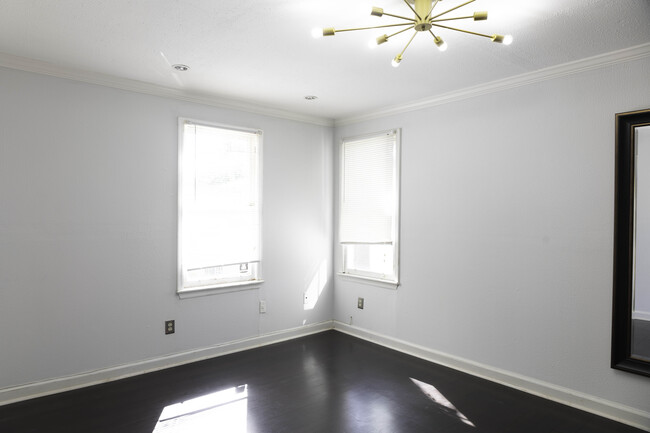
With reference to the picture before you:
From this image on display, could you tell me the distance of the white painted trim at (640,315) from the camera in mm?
2668

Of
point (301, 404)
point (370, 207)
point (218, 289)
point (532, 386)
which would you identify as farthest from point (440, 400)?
point (218, 289)

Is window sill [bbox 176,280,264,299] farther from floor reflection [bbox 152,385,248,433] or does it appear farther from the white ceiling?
the white ceiling

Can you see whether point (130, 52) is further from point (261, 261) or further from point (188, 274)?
point (261, 261)

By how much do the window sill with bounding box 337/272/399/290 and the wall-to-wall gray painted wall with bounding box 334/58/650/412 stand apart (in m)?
0.07

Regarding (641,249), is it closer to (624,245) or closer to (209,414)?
(624,245)

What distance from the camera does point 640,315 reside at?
2.69 metres

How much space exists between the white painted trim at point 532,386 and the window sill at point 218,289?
4.58 feet

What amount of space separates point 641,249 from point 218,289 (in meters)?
3.35

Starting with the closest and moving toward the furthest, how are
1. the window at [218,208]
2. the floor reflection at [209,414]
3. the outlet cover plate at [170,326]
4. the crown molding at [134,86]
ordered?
the floor reflection at [209,414] → the crown molding at [134,86] → the outlet cover plate at [170,326] → the window at [218,208]

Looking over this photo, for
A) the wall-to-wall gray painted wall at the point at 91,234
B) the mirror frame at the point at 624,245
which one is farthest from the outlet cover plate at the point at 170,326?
the mirror frame at the point at 624,245

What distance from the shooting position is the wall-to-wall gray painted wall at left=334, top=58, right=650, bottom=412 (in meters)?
2.85

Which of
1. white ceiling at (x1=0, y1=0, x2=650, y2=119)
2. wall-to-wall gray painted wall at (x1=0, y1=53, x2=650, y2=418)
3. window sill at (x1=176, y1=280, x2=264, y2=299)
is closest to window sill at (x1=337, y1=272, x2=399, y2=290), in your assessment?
wall-to-wall gray painted wall at (x1=0, y1=53, x2=650, y2=418)

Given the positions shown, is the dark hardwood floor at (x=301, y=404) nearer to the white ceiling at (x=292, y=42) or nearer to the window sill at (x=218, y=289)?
the window sill at (x=218, y=289)

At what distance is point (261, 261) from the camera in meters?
4.29
